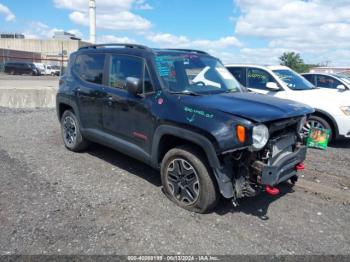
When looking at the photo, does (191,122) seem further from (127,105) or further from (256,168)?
(127,105)

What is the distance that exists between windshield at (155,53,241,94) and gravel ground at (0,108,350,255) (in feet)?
4.94

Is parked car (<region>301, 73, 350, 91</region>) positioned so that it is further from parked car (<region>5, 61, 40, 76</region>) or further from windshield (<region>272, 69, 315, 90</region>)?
parked car (<region>5, 61, 40, 76</region>)

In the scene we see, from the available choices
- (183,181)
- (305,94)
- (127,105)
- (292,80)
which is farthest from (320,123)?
(127,105)

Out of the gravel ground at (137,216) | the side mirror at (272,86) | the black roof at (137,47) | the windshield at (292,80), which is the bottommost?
the gravel ground at (137,216)

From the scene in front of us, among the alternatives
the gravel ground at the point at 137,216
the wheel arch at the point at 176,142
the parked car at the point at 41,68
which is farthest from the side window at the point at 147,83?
the parked car at the point at 41,68

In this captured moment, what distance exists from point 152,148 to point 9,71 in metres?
41.1

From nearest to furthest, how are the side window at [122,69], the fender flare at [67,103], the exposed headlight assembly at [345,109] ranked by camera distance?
the side window at [122,69] < the fender flare at [67,103] < the exposed headlight assembly at [345,109]

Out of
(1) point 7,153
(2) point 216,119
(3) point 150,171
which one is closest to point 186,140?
(2) point 216,119

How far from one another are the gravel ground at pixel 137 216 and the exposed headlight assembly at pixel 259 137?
95cm

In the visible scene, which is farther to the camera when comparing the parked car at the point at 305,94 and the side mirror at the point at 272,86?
the side mirror at the point at 272,86

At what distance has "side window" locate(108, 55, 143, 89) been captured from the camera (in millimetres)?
4906

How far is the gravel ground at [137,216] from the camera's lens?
3.49 m

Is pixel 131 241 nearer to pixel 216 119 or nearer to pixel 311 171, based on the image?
pixel 216 119

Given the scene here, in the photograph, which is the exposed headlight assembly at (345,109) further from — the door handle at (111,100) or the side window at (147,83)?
the door handle at (111,100)
